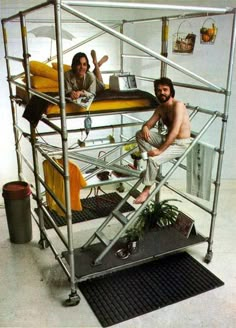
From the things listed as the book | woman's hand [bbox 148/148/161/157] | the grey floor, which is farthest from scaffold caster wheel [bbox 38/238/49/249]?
the book

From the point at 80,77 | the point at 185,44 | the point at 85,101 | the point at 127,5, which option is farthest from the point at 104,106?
the point at 185,44

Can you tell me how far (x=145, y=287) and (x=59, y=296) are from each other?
0.68m

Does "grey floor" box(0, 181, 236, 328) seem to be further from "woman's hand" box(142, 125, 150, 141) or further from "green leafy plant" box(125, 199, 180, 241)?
"woman's hand" box(142, 125, 150, 141)

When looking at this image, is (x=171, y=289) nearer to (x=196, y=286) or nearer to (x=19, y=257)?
(x=196, y=286)

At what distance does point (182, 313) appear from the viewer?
8.34ft

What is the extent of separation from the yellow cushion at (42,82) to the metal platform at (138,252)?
4.54 ft

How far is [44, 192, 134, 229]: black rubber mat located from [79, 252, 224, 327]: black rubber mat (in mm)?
1027

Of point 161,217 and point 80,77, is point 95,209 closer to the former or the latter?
point 161,217

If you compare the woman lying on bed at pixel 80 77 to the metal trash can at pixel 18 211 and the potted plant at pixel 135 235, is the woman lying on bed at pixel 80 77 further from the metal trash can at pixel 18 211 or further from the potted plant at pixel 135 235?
the potted plant at pixel 135 235

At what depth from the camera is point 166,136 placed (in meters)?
2.76

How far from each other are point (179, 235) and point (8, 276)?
1.55m

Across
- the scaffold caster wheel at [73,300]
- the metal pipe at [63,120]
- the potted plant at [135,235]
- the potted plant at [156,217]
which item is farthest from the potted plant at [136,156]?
the scaffold caster wheel at [73,300]

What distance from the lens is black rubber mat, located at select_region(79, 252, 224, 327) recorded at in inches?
101

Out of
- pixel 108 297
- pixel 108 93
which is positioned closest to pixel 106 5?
pixel 108 93
